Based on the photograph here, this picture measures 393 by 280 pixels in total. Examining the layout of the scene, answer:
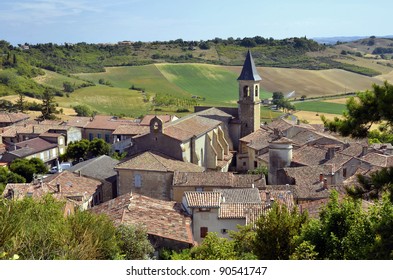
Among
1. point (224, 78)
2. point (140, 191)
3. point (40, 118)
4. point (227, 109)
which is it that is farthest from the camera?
point (224, 78)

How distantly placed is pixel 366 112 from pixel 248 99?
29.2 metres

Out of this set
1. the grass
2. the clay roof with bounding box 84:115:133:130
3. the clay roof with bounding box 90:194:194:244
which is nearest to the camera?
the clay roof with bounding box 90:194:194:244

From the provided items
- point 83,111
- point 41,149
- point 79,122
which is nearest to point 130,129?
point 41,149

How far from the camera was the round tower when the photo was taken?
100 feet

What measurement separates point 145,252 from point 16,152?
97.9 feet

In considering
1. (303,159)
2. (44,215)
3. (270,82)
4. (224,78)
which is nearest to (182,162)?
(303,159)

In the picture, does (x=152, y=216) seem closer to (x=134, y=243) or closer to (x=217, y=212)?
(x=217, y=212)

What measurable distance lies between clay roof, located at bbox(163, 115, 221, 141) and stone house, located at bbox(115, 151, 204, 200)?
234 centimetres

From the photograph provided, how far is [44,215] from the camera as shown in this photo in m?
12.5

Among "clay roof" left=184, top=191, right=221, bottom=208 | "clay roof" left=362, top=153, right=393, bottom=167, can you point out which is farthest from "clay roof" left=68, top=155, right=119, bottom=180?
"clay roof" left=362, top=153, right=393, bottom=167

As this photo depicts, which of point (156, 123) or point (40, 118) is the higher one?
point (156, 123)

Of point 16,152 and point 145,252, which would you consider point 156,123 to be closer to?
point 145,252

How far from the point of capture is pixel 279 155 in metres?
30.5

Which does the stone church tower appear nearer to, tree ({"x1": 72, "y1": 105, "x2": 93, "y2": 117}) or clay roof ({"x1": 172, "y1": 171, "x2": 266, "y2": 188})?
clay roof ({"x1": 172, "y1": 171, "x2": 266, "y2": 188})
